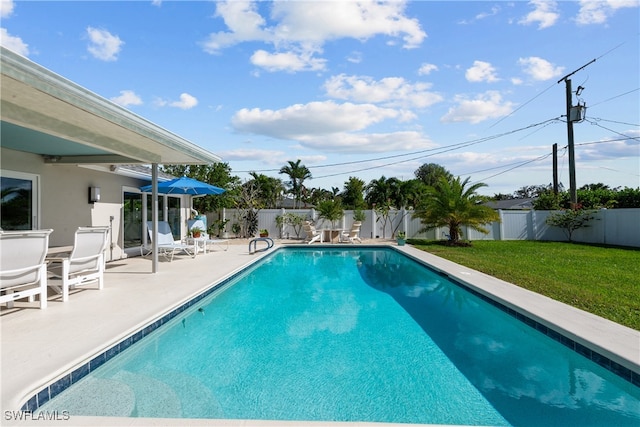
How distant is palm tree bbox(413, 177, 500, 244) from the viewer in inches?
590

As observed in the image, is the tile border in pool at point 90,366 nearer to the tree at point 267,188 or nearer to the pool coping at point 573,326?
the pool coping at point 573,326

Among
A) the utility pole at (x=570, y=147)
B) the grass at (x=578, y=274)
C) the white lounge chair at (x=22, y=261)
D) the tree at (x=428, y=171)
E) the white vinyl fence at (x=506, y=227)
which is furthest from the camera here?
the tree at (x=428, y=171)

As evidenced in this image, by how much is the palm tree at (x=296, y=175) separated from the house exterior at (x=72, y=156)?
2710 cm

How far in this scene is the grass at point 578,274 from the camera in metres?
5.39

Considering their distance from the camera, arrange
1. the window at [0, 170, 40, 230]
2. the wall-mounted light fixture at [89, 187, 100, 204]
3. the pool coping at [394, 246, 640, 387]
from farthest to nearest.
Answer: the wall-mounted light fixture at [89, 187, 100, 204], the window at [0, 170, 40, 230], the pool coping at [394, 246, 640, 387]

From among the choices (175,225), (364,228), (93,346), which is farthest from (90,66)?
(364,228)

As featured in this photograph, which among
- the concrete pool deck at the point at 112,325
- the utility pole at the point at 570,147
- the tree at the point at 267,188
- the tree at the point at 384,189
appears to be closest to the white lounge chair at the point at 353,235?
the tree at the point at 267,188

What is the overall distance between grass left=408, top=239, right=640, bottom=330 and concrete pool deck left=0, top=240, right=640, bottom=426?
0.44 metres

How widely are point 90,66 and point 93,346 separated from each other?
9844mm

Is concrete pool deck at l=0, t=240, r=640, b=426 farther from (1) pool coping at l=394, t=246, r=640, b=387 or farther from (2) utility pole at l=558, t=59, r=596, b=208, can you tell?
(2) utility pole at l=558, t=59, r=596, b=208

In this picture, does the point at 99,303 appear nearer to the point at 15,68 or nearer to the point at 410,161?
the point at 15,68

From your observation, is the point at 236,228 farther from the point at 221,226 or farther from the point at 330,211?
the point at 330,211

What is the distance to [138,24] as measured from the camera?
9.79m

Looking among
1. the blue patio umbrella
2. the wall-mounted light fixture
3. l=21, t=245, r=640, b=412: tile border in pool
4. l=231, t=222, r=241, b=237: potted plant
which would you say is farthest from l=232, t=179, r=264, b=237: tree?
l=21, t=245, r=640, b=412: tile border in pool
